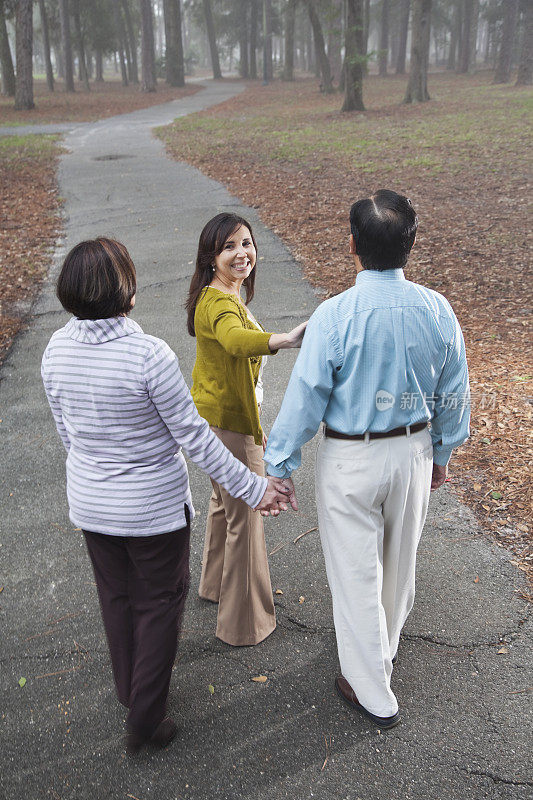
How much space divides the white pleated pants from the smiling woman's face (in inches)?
34.5

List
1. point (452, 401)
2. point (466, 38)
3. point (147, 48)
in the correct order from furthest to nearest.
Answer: point (466, 38) → point (147, 48) → point (452, 401)

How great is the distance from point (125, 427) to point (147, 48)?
142 feet

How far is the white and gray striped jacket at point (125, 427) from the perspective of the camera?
2311 mm

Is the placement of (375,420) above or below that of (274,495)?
above

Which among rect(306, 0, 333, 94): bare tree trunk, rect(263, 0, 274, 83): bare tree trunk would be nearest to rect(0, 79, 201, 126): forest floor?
rect(263, 0, 274, 83): bare tree trunk

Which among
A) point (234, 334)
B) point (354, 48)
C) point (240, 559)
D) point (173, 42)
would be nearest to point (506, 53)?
point (354, 48)

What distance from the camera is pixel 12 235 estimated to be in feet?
37.1

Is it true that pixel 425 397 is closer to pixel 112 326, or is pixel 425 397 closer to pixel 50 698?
pixel 112 326

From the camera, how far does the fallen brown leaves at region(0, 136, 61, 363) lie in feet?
28.2

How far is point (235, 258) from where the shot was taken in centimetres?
298

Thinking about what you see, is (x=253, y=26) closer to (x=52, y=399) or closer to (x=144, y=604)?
(x=52, y=399)

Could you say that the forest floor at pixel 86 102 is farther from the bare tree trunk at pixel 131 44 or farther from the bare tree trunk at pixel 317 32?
the bare tree trunk at pixel 317 32

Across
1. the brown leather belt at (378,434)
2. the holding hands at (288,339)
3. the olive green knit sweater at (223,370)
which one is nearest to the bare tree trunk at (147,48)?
the olive green knit sweater at (223,370)

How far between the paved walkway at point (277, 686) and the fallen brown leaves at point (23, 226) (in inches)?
158
